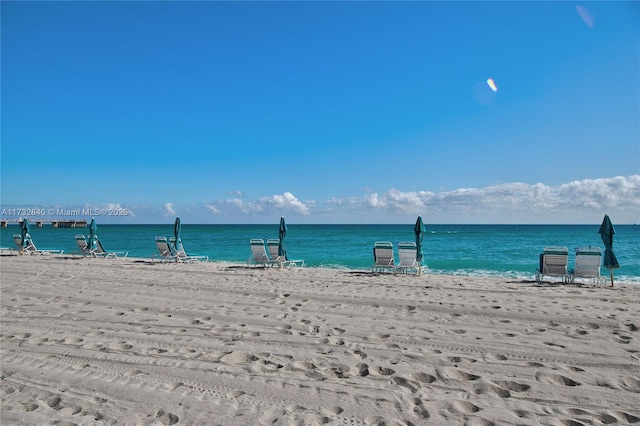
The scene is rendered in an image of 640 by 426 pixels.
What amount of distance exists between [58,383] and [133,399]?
828 millimetres

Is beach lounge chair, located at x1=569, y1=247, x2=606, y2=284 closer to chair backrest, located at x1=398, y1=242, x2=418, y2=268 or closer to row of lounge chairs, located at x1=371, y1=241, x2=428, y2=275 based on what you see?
row of lounge chairs, located at x1=371, y1=241, x2=428, y2=275

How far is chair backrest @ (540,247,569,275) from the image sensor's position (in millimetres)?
10336

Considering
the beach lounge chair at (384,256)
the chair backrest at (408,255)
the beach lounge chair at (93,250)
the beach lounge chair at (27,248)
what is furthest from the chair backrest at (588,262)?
the beach lounge chair at (27,248)

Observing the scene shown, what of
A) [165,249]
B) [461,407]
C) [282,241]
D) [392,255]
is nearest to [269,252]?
[282,241]

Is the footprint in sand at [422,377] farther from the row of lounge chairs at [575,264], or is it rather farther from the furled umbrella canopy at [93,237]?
the furled umbrella canopy at [93,237]

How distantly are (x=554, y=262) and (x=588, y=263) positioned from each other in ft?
2.36

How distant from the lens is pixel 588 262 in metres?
9.94

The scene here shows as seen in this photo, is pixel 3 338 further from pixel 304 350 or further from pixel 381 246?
pixel 381 246

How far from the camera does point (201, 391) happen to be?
3445 mm

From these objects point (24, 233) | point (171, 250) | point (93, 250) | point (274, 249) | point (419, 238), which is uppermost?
point (419, 238)

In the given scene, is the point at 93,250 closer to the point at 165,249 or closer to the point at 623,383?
the point at 165,249

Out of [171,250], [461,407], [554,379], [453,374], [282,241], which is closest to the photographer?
[461,407]

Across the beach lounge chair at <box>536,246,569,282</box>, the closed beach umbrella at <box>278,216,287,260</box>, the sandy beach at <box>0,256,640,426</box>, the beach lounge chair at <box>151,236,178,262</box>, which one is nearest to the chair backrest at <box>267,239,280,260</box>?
the closed beach umbrella at <box>278,216,287,260</box>

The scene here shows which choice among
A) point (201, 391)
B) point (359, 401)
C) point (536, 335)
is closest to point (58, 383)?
point (201, 391)
